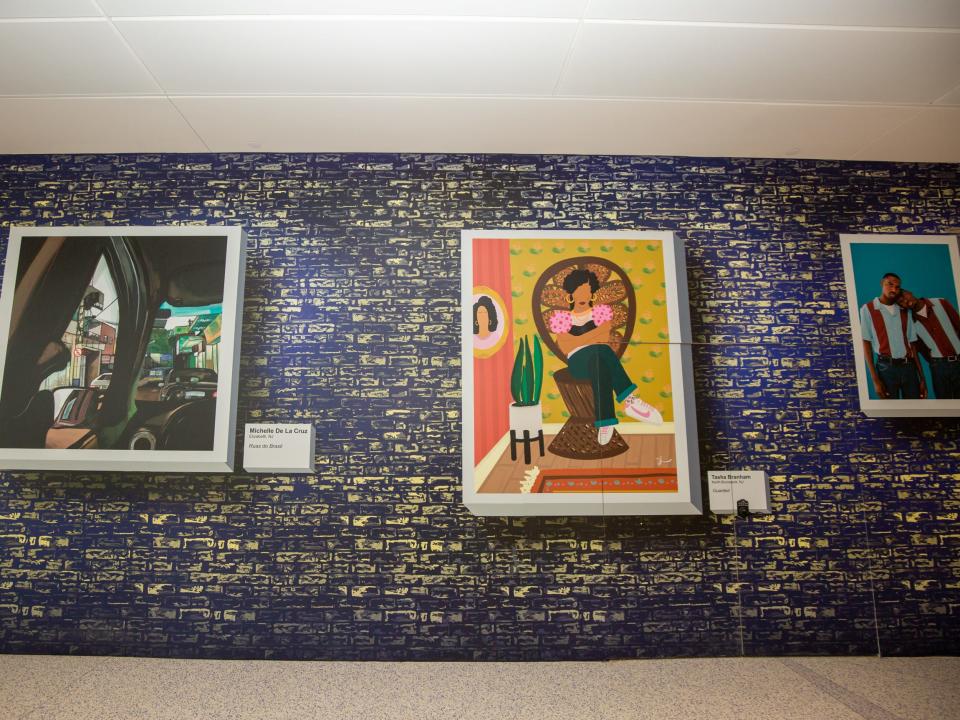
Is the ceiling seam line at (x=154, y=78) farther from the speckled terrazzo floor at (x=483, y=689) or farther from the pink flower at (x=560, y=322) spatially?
the speckled terrazzo floor at (x=483, y=689)

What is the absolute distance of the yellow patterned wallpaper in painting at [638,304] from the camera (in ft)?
7.83

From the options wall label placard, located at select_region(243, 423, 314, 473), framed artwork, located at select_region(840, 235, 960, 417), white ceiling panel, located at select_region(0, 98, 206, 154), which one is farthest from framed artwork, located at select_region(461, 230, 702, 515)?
white ceiling panel, located at select_region(0, 98, 206, 154)

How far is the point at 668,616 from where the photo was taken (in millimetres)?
2395

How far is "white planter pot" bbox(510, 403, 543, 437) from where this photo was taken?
7.73 ft

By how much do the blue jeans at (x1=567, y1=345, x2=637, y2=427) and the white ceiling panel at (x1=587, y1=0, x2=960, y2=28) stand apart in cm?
120

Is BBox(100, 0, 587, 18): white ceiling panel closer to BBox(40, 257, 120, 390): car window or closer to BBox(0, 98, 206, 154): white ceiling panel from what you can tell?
BBox(0, 98, 206, 154): white ceiling panel

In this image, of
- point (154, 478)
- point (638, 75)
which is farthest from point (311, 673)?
point (638, 75)

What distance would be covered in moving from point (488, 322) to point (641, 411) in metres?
0.73

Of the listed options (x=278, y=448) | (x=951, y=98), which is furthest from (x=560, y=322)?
(x=951, y=98)

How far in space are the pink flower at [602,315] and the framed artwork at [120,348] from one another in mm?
1513

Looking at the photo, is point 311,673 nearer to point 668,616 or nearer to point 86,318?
point 668,616

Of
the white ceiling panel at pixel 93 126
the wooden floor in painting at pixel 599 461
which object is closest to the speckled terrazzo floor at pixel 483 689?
the wooden floor in painting at pixel 599 461

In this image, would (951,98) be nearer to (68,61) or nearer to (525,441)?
(525,441)

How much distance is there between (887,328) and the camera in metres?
2.56
